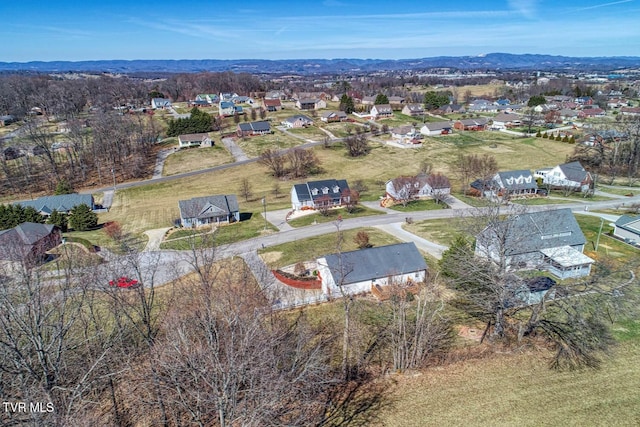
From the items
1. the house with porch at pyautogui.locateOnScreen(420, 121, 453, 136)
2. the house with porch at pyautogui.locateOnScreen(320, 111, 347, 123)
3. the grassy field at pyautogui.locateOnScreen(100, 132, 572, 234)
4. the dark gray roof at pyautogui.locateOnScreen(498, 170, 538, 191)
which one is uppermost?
the house with porch at pyautogui.locateOnScreen(320, 111, 347, 123)

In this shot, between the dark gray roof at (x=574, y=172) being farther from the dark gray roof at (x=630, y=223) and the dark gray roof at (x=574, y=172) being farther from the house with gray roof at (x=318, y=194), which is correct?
the house with gray roof at (x=318, y=194)

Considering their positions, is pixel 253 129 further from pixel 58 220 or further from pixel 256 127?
pixel 58 220

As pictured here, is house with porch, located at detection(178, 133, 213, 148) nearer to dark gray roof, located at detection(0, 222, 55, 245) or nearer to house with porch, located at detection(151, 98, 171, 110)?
dark gray roof, located at detection(0, 222, 55, 245)

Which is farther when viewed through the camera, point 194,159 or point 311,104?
point 311,104

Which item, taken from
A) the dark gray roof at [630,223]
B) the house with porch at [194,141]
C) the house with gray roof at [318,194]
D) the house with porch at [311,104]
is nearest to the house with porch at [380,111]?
the house with porch at [311,104]

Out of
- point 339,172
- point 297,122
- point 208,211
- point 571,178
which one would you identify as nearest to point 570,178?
point 571,178

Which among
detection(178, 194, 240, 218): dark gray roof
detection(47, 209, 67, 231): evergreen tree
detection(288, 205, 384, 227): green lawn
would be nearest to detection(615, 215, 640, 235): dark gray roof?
detection(288, 205, 384, 227): green lawn
